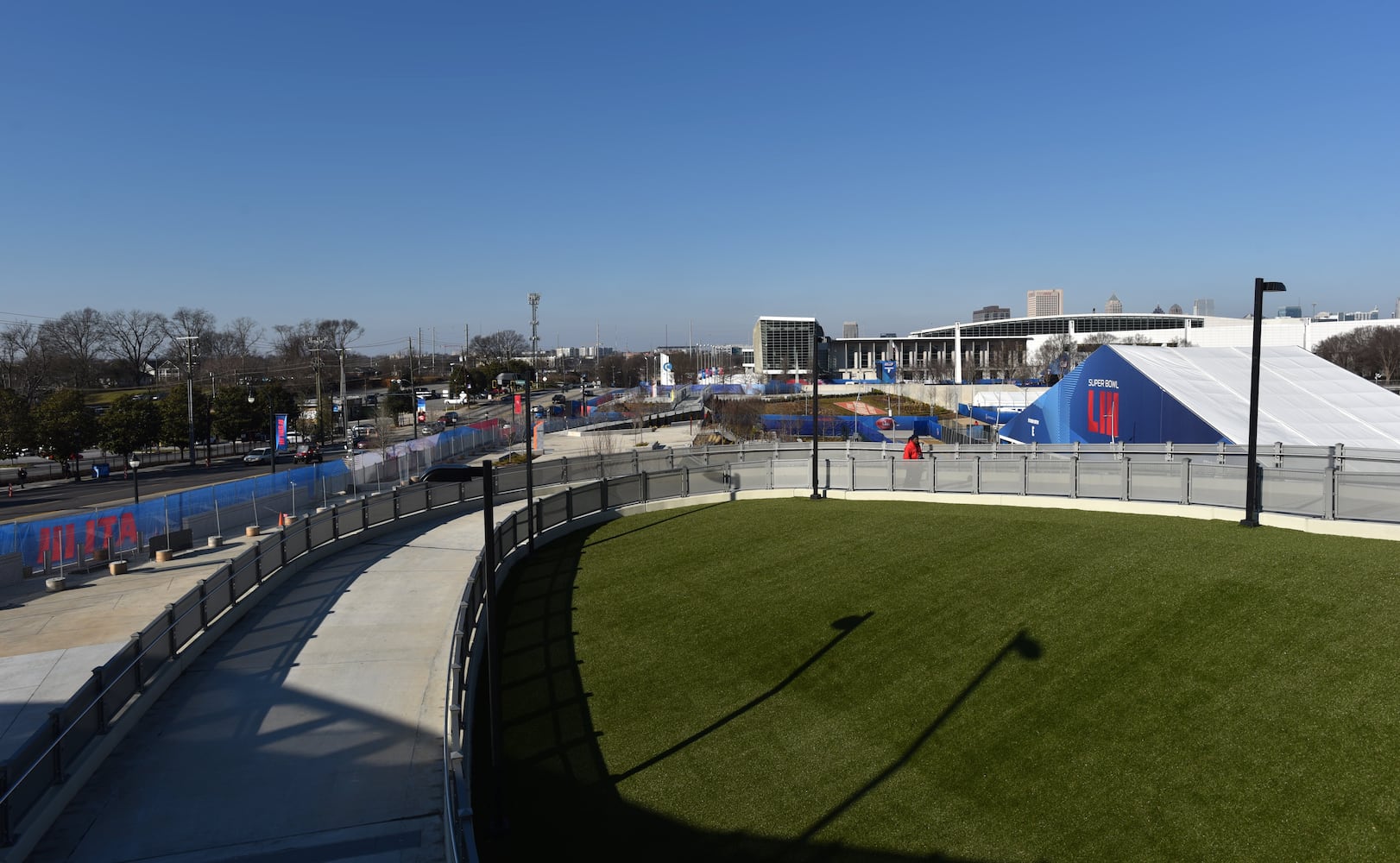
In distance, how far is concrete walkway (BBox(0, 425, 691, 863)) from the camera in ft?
26.3

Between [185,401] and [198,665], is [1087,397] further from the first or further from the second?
[185,401]

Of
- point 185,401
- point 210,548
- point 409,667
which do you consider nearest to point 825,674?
point 409,667

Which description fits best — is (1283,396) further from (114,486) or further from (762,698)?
(114,486)

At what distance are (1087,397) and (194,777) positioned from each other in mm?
37661

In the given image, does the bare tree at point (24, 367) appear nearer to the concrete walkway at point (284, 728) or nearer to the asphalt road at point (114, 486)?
the asphalt road at point (114, 486)

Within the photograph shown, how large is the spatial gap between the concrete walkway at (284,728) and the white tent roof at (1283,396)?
26.2m


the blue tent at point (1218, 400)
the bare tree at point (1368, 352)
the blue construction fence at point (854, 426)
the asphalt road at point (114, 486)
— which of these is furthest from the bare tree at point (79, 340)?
the bare tree at point (1368, 352)

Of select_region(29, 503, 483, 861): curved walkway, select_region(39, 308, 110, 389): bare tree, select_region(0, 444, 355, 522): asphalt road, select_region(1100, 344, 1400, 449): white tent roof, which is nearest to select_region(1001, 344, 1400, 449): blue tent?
select_region(1100, 344, 1400, 449): white tent roof

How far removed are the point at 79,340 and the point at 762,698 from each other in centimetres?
12476

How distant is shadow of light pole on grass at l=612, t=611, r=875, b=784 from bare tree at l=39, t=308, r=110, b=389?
107m

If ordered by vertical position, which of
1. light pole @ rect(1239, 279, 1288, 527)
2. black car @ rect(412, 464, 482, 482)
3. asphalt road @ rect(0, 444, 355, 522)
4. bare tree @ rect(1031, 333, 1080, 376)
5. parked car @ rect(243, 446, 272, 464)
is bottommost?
asphalt road @ rect(0, 444, 355, 522)

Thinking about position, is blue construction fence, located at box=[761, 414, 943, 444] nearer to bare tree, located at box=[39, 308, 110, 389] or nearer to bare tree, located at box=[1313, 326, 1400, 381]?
bare tree, located at box=[1313, 326, 1400, 381]

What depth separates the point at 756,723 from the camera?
34.4ft

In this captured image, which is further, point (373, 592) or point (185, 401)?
point (185, 401)
